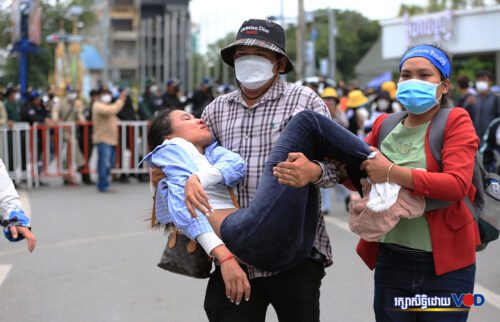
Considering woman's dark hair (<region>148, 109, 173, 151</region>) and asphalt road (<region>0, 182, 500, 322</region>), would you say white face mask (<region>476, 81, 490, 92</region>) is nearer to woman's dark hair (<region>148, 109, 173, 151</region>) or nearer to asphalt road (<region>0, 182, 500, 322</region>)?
asphalt road (<region>0, 182, 500, 322</region>)

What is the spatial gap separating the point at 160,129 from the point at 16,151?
11508mm

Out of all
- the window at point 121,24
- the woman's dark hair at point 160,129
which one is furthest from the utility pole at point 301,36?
the window at point 121,24

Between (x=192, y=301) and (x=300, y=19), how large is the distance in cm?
2193

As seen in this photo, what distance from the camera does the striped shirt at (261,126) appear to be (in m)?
3.23

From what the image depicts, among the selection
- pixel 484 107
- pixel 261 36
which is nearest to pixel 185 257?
pixel 261 36

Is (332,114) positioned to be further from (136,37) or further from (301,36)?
(136,37)

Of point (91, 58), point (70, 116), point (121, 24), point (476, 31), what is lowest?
point (70, 116)

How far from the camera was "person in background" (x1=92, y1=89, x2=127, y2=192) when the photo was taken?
43.9 feet

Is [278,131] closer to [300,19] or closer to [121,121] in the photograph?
[121,121]

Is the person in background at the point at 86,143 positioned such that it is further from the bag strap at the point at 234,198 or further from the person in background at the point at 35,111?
the bag strap at the point at 234,198

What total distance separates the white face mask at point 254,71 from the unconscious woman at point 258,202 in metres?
0.33

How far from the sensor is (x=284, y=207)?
2.91 meters

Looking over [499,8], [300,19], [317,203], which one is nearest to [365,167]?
[317,203]

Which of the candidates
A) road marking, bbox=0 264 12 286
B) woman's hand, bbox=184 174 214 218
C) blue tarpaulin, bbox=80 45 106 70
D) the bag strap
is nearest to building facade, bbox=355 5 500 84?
road marking, bbox=0 264 12 286
